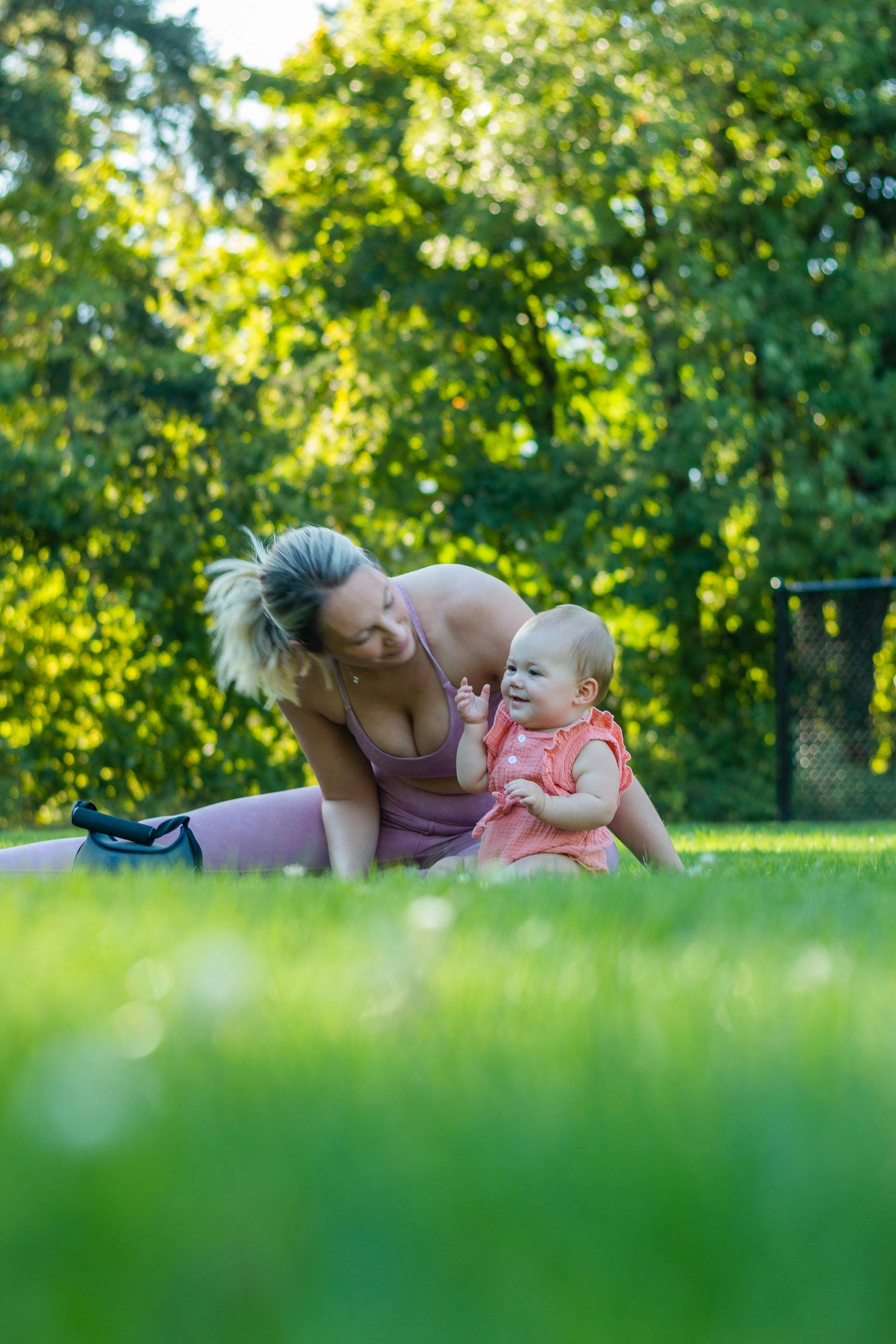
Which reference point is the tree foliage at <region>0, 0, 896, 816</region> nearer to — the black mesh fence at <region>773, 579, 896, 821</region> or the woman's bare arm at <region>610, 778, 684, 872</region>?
the black mesh fence at <region>773, 579, 896, 821</region>

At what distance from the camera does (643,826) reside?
416 cm

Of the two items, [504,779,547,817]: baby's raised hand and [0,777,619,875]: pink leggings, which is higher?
[504,779,547,817]: baby's raised hand

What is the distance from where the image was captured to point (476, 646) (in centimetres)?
419

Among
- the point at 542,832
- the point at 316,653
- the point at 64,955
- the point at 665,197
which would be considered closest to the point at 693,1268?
the point at 64,955

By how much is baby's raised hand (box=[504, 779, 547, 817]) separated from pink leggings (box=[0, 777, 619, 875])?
807 mm

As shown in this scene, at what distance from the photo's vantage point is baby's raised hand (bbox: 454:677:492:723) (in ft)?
12.5

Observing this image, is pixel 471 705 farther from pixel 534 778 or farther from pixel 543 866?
pixel 543 866

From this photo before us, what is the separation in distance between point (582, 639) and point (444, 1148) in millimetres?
2911

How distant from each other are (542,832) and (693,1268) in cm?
300

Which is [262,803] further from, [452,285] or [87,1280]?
[452,285]

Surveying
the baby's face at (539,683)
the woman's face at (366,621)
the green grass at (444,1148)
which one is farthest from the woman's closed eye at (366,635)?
the green grass at (444,1148)

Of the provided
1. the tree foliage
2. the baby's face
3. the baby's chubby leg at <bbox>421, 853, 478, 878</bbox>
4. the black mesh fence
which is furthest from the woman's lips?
the black mesh fence

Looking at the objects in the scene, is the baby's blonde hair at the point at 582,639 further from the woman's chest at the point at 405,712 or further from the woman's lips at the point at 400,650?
the woman's chest at the point at 405,712

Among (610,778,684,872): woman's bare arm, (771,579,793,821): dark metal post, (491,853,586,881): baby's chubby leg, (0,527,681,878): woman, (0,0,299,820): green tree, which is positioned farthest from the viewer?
(771,579,793,821): dark metal post
